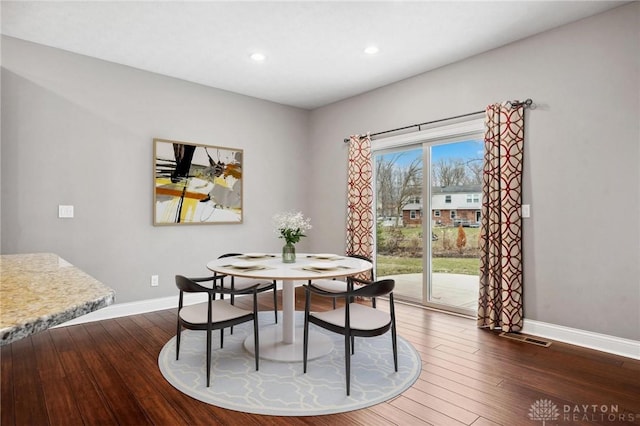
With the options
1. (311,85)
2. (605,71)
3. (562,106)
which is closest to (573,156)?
(562,106)

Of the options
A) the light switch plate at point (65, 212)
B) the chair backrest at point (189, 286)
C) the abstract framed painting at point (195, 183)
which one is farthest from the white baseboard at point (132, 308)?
the chair backrest at point (189, 286)

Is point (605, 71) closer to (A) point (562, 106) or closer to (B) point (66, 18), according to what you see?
(A) point (562, 106)

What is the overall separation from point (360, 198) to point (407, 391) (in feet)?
9.47

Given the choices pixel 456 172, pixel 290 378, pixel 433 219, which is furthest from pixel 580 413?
pixel 456 172

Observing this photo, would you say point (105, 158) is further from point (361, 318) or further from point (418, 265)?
point (418, 265)

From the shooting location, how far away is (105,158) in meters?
3.87

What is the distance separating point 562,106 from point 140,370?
163 inches

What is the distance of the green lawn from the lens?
13.2ft

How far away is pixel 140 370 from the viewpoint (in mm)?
2580

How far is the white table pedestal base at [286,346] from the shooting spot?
2.78m

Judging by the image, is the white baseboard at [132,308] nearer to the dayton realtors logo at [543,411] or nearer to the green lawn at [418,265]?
the green lawn at [418,265]

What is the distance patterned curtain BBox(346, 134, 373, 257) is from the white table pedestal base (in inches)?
69.6

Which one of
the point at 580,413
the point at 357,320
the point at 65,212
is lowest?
the point at 580,413

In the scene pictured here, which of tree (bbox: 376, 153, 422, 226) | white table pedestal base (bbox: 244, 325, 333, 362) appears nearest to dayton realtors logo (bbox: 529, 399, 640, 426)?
white table pedestal base (bbox: 244, 325, 333, 362)
